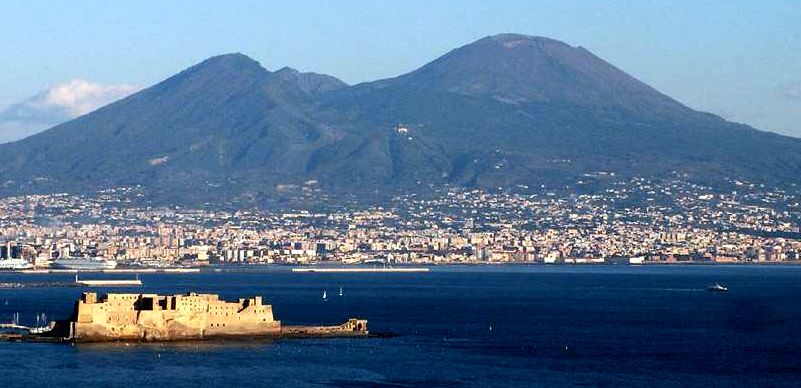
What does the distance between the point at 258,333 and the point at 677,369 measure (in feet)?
62.1

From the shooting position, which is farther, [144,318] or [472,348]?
[472,348]

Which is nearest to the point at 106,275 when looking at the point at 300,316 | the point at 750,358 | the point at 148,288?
the point at 148,288

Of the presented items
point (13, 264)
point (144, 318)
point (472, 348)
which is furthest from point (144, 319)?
point (13, 264)

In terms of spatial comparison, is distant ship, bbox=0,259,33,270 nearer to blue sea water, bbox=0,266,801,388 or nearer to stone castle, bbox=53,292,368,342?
blue sea water, bbox=0,266,801,388

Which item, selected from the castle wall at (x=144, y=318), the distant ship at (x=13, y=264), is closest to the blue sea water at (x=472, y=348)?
the castle wall at (x=144, y=318)

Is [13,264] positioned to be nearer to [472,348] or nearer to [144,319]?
[144,319]

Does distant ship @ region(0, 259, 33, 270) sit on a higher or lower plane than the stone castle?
higher

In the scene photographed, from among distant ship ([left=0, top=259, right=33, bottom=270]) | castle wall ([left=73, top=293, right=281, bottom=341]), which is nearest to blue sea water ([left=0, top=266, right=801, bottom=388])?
castle wall ([left=73, top=293, right=281, bottom=341])

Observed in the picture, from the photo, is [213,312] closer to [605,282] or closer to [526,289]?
[526,289]

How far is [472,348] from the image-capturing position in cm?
8088

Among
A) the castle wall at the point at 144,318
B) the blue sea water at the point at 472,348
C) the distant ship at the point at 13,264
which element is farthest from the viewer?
the distant ship at the point at 13,264

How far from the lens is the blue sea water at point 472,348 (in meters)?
66.9

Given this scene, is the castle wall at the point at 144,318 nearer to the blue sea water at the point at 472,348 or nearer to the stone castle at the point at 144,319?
the stone castle at the point at 144,319

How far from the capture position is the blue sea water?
2633 inches
